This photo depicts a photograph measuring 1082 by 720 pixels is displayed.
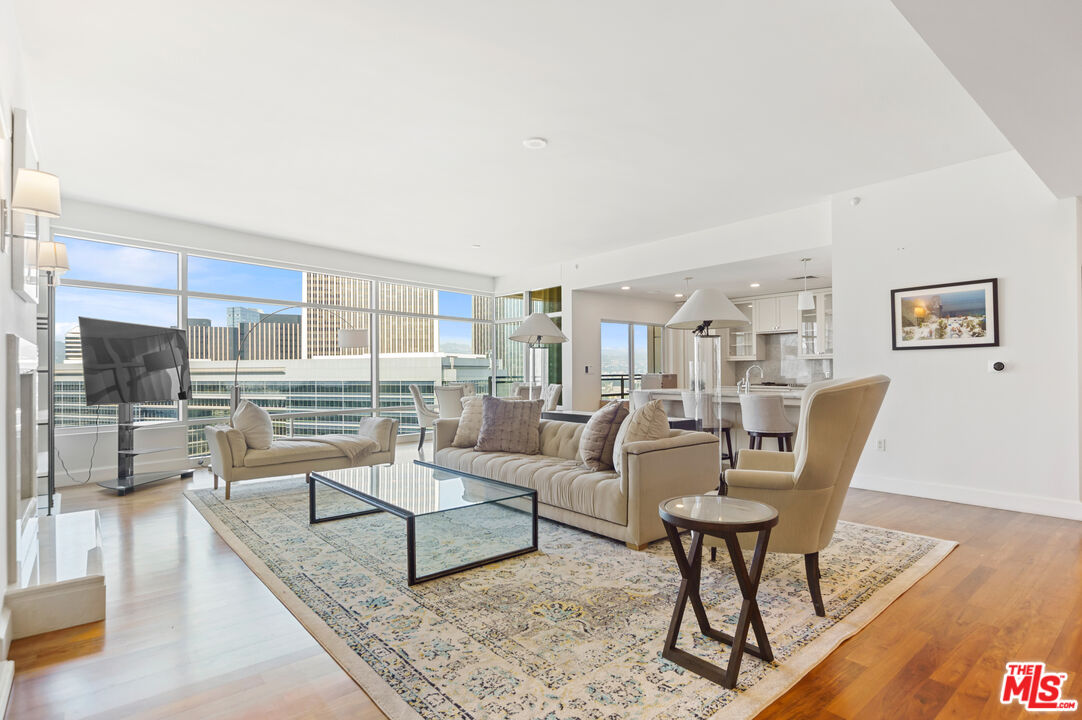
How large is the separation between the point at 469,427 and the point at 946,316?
4112 millimetres

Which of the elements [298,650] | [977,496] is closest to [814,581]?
[298,650]

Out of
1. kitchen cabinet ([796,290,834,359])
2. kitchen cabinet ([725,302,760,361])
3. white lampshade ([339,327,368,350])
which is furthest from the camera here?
kitchen cabinet ([725,302,760,361])

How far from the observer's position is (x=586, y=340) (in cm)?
868

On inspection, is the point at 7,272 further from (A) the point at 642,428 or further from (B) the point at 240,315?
(B) the point at 240,315

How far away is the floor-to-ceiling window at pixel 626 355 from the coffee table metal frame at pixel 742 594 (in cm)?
705

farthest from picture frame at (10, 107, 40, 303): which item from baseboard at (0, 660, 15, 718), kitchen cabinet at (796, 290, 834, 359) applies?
kitchen cabinet at (796, 290, 834, 359)

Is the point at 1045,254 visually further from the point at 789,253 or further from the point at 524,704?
the point at 524,704

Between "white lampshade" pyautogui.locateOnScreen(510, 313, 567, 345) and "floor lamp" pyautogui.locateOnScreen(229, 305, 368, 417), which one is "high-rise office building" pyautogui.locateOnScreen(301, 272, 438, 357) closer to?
"floor lamp" pyautogui.locateOnScreen(229, 305, 368, 417)

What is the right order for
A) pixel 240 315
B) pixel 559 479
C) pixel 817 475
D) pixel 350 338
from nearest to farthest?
1. pixel 817 475
2. pixel 559 479
3. pixel 240 315
4. pixel 350 338

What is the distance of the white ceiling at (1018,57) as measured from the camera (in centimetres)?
201

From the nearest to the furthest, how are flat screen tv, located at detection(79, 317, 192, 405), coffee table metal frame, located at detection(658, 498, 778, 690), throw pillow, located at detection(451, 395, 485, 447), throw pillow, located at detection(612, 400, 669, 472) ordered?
coffee table metal frame, located at detection(658, 498, 778, 690)
throw pillow, located at detection(612, 400, 669, 472)
throw pillow, located at detection(451, 395, 485, 447)
flat screen tv, located at detection(79, 317, 192, 405)

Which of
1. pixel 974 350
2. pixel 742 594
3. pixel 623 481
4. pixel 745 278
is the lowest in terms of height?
pixel 742 594

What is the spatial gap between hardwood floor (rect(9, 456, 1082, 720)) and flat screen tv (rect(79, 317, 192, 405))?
7.52 feet

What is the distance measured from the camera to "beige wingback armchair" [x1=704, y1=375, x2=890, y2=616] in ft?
7.72
